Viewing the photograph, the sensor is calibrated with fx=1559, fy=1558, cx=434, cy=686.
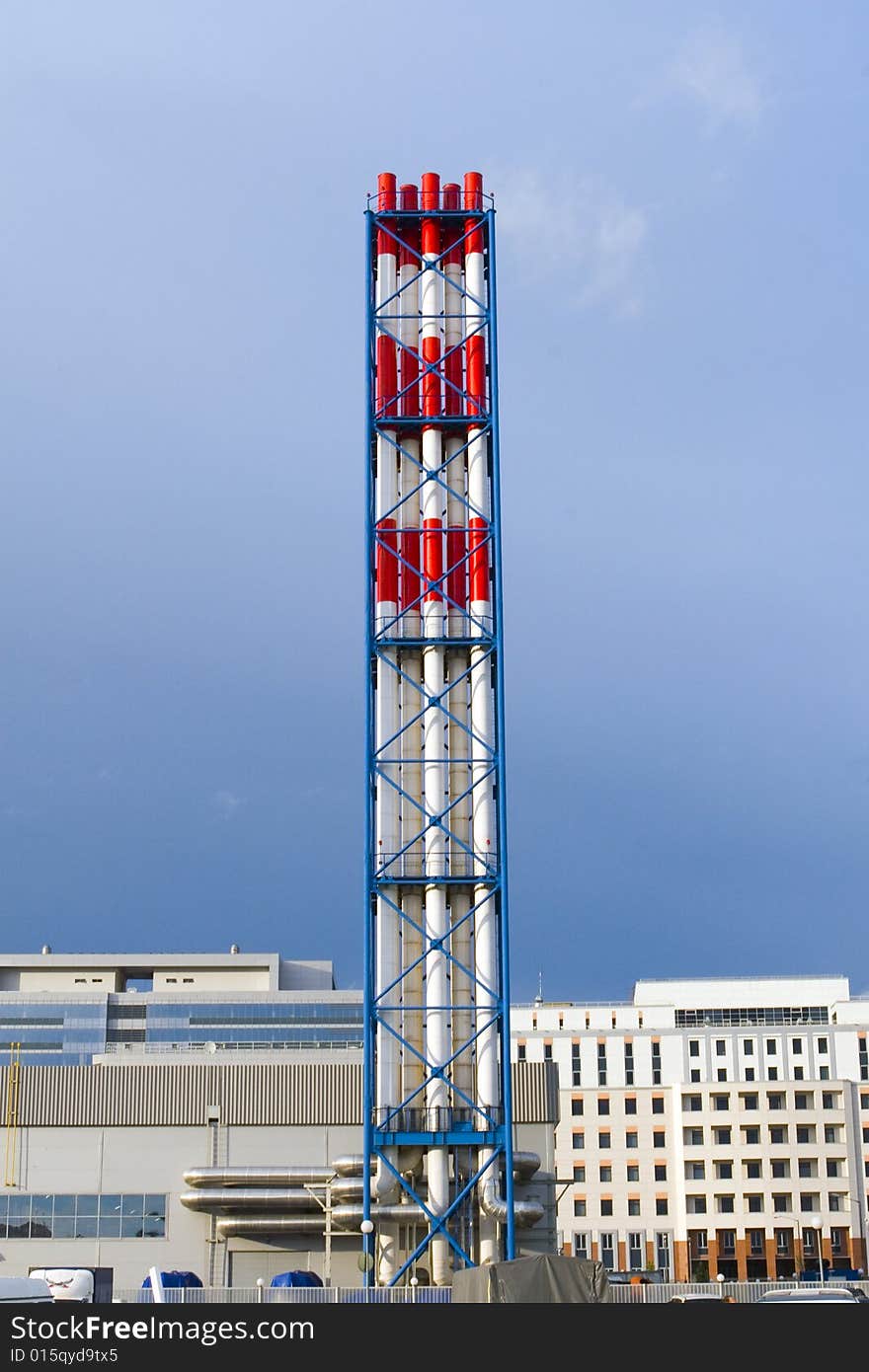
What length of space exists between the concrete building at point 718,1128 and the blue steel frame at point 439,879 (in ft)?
251

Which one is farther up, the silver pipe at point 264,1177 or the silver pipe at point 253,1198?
the silver pipe at point 264,1177

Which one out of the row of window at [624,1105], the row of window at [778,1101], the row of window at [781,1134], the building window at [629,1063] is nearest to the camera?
the row of window at [781,1134]

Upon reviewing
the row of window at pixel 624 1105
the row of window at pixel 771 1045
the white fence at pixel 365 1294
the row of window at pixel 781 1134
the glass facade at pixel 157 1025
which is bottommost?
the white fence at pixel 365 1294

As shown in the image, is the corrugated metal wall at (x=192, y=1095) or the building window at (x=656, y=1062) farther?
the building window at (x=656, y=1062)

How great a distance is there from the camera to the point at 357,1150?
6328cm

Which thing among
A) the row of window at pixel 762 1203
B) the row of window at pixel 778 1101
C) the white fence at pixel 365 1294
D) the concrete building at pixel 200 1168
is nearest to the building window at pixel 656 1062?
the row of window at pixel 778 1101

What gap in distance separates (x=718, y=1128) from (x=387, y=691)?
89930mm

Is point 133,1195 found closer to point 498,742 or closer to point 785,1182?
point 498,742

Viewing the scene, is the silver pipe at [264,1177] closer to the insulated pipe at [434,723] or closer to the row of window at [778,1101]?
the insulated pipe at [434,723]

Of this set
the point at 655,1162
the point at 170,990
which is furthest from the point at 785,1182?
the point at 170,990

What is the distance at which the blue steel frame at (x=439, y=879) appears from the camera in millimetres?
58156

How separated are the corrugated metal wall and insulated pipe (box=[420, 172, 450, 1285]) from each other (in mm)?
6185

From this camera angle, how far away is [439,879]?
60312mm
